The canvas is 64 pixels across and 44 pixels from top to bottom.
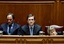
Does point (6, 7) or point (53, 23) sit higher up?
point (6, 7)

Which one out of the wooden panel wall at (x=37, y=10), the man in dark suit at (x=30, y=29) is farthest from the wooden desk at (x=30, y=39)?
the wooden panel wall at (x=37, y=10)

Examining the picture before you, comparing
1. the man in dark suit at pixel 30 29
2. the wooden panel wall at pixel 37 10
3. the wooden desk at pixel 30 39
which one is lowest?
the wooden desk at pixel 30 39

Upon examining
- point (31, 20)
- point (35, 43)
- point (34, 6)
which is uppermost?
point (34, 6)

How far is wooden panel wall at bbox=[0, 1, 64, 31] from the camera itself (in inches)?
134

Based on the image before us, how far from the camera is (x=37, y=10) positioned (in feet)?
11.2

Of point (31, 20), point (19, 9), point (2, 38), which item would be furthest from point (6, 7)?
point (2, 38)

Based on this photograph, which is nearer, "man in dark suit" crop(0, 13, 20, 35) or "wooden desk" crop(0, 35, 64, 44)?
"wooden desk" crop(0, 35, 64, 44)

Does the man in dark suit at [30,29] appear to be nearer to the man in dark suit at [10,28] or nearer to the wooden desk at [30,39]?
the man in dark suit at [10,28]

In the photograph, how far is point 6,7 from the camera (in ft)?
11.1

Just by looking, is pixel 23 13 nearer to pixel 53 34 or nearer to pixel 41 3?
pixel 41 3

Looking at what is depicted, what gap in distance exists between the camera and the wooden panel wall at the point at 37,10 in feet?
11.1

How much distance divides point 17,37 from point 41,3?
3.71 feet

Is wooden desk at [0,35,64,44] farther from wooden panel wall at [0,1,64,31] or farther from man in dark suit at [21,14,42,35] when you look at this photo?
wooden panel wall at [0,1,64,31]

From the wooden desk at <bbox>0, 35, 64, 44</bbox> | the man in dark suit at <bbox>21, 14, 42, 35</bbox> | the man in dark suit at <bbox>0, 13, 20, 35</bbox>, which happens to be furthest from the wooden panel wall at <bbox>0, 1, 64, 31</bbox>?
the wooden desk at <bbox>0, 35, 64, 44</bbox>
